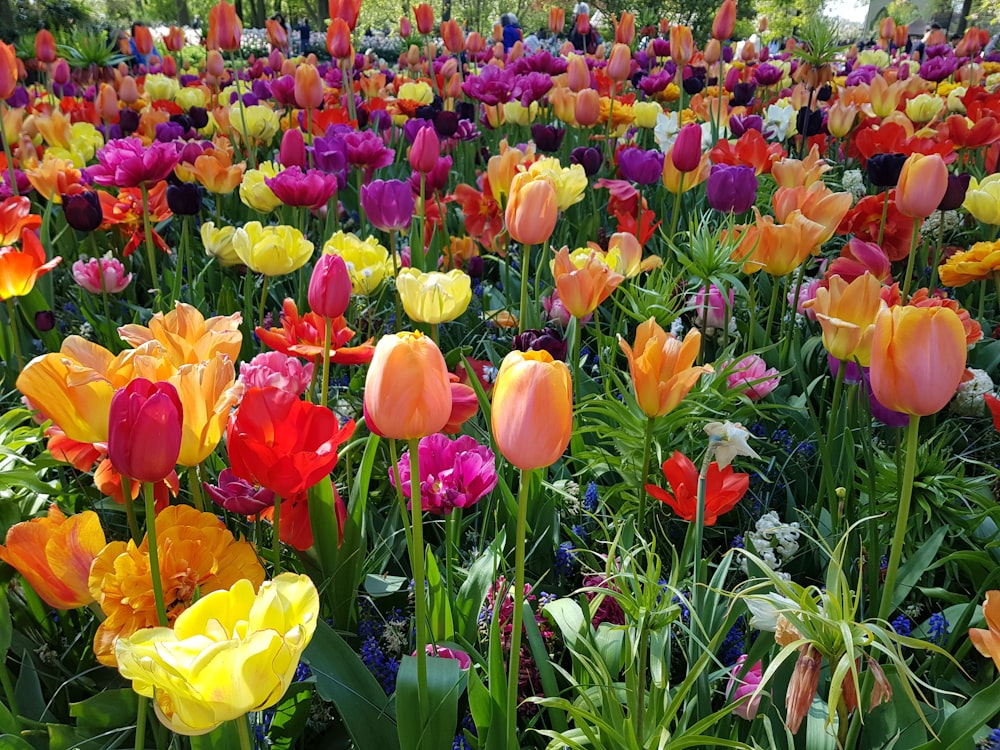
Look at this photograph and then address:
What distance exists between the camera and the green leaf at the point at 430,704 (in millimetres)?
1021

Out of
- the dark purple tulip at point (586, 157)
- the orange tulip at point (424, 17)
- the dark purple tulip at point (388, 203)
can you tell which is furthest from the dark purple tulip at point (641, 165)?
the orange tulip at point (424, 17)

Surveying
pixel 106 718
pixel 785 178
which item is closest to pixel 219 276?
pixel 785 178

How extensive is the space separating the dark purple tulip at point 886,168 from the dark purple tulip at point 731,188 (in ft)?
1.42

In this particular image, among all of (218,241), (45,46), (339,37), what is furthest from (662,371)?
(45,46)

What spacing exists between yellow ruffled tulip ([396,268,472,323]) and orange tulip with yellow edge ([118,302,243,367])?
0.39 meters

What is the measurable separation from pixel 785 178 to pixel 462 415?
148 centimetres

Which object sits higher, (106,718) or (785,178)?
(785,178)

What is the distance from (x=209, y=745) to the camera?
0.95 metres

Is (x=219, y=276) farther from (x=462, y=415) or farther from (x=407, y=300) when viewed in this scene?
(x=462, y=415)

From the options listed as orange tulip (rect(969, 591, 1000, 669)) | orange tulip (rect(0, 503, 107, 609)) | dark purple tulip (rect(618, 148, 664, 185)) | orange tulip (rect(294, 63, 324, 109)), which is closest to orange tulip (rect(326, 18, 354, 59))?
orange tulip (rect(294, 63, 324, 109))

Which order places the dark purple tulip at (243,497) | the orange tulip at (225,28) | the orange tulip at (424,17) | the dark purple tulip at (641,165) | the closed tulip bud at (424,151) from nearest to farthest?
the dark purple tulip at (243,497) → the closed tulip bud at (424,151) → the dark purple tulip at (641,165) → the orange tulip at (225,28) → the orange tulip at (424,17)

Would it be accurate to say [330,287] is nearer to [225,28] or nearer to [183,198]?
[183,198]

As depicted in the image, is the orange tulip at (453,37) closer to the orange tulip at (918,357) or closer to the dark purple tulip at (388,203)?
the dark purple tulip at (388,203)

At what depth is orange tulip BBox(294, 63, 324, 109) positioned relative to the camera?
12.2 feet
